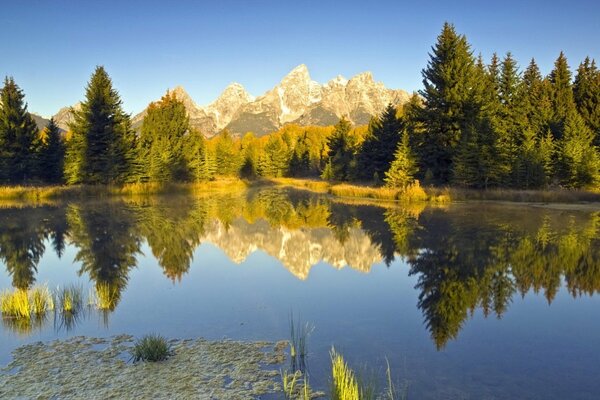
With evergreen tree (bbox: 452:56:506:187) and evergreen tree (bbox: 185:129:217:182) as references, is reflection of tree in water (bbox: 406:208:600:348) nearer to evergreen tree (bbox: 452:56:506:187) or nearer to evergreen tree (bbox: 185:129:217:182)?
evergreen tree (bbox: 452:56:506:187)

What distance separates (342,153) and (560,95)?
105 feet

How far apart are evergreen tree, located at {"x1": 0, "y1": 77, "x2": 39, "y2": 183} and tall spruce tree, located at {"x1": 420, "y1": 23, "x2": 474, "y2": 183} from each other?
41482mm

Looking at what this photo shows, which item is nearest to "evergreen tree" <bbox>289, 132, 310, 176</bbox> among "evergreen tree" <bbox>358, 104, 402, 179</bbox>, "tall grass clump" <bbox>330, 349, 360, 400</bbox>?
"evergreen tree" <bbox>358, 104, 402, 179</bbox>

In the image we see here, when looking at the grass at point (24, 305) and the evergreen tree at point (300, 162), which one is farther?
the evergreen tree at point (300, 162)

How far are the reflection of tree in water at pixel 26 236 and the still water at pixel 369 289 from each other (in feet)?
0.40

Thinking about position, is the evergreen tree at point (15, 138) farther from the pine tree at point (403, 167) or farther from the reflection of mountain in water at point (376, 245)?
the pine tree at point (403, 167)

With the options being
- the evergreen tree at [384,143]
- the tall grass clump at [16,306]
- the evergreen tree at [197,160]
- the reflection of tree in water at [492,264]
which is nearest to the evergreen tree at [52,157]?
the evergreen tree at [197,160]

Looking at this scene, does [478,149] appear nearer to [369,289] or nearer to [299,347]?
[369,289]

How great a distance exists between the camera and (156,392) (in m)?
6.30

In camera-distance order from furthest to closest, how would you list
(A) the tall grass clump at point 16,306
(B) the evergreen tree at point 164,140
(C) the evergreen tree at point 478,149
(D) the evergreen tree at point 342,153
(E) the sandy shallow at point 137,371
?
(D) the evergreen tree at point 342,153
(B) the evergreen tree at point 164,140
(C) the evergreen tree at point 478,149
(A) the tall grass clump at point 16,306
(E) the sandy shallow at point 137,371

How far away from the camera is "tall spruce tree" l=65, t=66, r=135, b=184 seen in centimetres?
4797

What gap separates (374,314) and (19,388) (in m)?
6.91

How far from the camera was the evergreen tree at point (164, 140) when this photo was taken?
5353cm

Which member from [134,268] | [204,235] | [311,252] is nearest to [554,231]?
[311,252]
